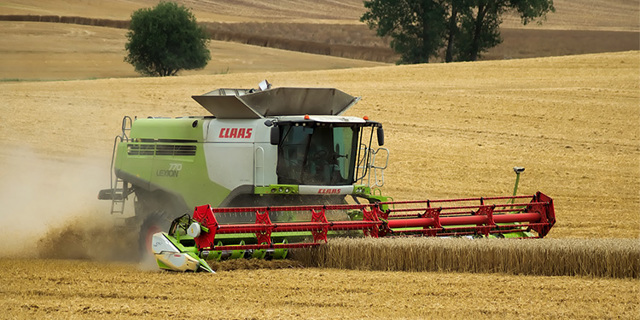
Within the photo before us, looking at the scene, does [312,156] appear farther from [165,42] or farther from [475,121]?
[165,42]

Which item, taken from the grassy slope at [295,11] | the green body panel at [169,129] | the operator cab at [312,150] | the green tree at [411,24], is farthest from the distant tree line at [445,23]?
the operator cab at [312,150]

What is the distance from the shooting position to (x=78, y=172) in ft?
55.9

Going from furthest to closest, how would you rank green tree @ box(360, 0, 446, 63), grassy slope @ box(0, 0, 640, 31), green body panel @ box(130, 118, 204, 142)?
grassy slope @ box(0, 0, 640, 31) < green tree @ box(360, 0, 446, 63) < green body panel @ box(130, 118, 204, 142)

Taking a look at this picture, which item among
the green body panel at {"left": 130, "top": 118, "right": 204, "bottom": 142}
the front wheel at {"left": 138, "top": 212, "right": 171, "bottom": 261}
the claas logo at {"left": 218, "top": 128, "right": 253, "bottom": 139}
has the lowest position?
the front wheel at {"left": 138, "top": 212, "right": 171, "bottom": 261}

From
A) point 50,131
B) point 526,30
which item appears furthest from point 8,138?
point 526,30

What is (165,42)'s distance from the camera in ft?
167

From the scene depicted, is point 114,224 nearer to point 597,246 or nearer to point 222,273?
point 222,273

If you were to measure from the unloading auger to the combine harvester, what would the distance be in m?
0.02

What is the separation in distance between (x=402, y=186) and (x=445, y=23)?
34739 mm

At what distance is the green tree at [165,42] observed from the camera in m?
49.4

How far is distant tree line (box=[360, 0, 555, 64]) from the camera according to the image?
165 feet

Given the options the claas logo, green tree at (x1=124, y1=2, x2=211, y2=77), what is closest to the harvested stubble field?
the claas logo

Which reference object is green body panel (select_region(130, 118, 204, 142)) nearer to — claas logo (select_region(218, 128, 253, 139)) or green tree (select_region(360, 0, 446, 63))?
claas logo (select_region(218, 128, 253, 139))

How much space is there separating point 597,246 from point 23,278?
6.95m
